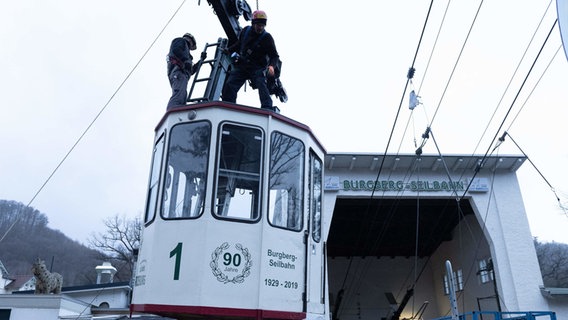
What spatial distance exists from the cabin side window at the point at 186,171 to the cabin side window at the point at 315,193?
1.10 m

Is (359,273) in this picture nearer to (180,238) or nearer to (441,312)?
(441,312)

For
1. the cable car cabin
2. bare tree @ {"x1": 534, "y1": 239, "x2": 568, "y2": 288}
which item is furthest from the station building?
bare tree @ {"x1": 534, "y1": 239, "x2": 568, "y2": 288}

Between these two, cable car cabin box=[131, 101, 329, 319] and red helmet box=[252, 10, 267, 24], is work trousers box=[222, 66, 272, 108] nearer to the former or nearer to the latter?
red helmet box=[252, 10, 267, 24]

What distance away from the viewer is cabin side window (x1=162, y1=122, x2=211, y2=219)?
3.82 metres

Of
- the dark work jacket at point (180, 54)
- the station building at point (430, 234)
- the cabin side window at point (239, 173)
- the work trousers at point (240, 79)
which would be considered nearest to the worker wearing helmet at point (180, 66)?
the dark work jacket at point (180, 54)

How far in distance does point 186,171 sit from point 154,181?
0.41 meters

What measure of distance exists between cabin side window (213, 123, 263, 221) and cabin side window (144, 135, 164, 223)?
60 centimetres

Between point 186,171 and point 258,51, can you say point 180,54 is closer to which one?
point 258,51

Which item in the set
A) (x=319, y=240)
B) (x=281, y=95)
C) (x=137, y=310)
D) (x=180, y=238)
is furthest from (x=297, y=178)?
(x=281, y=95)

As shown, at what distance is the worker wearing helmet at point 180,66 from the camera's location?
5245mm

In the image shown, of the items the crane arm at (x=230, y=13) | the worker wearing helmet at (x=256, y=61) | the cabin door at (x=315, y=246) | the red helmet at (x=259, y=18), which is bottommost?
the cabin door at (x=315, y=246)

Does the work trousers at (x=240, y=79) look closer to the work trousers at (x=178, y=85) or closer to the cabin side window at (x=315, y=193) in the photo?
the work trousers at (x=178, y=85)

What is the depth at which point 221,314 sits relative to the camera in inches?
137

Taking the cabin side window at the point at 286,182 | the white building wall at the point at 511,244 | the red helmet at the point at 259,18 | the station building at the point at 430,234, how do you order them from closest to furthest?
the cabin side window at the point at 286,182 < the red helmet at the point at 259,18 < the white building wall at the point at 511,244 < the station building at the point at 430,234
